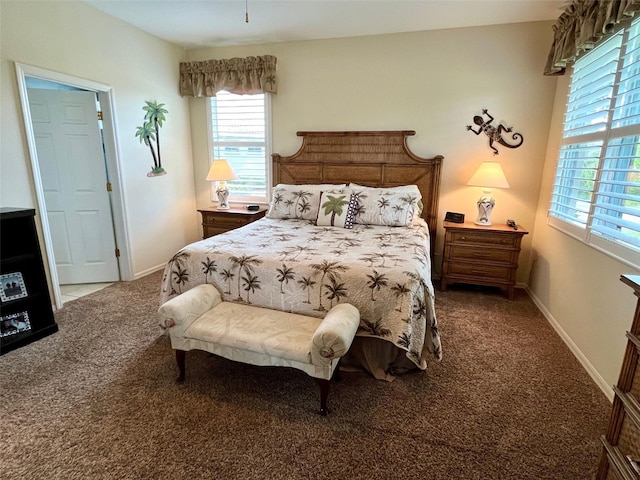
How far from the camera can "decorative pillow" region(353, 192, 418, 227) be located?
3189mm

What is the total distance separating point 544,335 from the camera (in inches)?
104

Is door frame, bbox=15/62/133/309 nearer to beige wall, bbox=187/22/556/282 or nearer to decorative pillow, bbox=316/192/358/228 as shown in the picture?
beige wall, bbox=187/22/556/282

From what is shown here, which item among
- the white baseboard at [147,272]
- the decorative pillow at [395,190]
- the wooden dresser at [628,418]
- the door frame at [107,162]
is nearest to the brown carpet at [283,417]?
the wooden dresser at [628,418]

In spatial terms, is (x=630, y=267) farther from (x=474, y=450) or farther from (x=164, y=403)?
(x=164, y=403)

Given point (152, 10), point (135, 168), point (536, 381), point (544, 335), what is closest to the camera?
point (536, 381)

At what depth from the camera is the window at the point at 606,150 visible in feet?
6.48

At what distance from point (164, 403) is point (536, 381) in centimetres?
223

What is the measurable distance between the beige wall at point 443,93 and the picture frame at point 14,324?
3.14m

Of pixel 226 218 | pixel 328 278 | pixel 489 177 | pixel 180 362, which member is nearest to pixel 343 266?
→ pixel 328 278

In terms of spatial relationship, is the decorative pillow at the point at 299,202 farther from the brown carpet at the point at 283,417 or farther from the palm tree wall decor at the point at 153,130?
the brown carpet at the point at 283,417

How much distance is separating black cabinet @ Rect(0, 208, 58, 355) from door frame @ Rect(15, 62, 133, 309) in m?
0.28

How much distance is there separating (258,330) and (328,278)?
0.51 m

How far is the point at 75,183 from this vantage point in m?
3.42

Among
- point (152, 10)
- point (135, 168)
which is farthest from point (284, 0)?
point (135, 168)
